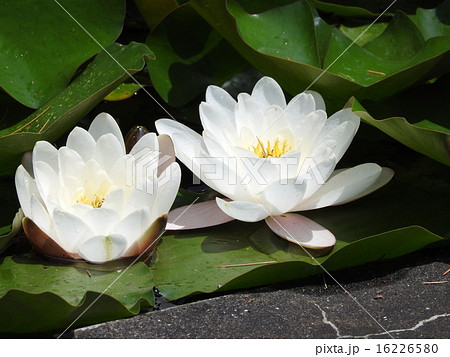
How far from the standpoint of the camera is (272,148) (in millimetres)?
1298

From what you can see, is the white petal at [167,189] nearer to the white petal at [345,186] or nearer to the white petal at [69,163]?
the white petal at [69,163]

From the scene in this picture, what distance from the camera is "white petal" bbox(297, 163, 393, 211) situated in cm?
126

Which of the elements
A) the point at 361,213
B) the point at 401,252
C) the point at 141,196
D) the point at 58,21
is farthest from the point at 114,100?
the point at 401,252

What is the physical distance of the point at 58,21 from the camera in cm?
148

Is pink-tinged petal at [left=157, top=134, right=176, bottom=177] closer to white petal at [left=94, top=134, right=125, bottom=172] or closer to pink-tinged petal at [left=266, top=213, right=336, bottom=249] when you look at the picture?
white petal at [left=94, top=134, right=125, bottom=172]

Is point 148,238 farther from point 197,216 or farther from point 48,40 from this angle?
point 48,40

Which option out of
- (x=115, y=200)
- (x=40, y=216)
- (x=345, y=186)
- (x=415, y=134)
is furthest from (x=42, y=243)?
(x=415, y=134)

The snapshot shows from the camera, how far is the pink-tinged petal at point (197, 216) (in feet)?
4.15

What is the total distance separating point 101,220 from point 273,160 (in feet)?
1.12

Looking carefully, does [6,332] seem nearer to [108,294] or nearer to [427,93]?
[108,294]

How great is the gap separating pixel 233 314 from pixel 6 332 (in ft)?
1.25

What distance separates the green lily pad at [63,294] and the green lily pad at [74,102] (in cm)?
22

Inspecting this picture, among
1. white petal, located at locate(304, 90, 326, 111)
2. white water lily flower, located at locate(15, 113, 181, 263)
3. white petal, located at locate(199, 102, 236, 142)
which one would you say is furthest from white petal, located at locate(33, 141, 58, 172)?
white petal, located at locate(304, 90, 326, 111)

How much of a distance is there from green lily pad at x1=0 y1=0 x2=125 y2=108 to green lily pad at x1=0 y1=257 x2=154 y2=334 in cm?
43
